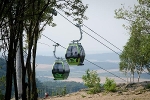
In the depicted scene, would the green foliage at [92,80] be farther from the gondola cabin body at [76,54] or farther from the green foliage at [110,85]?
the gondola cabin body at [76,54]

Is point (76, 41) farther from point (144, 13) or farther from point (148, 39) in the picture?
point (144, 13)

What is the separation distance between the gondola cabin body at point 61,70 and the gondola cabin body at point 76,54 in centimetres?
72

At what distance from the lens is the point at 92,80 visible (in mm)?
20250

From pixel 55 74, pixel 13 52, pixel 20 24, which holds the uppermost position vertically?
pixel 20 24

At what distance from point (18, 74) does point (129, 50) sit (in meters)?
41.6

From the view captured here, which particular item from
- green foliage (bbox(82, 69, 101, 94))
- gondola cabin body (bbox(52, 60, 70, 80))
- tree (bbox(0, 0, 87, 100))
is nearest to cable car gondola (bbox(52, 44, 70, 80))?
gondola cabin body (bbox(52, 60, 70, 80))

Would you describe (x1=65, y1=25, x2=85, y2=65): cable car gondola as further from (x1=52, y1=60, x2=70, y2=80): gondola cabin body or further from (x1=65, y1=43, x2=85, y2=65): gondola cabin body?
(x1=52, y1=60, x2=70, y2=80): gondola cabin body

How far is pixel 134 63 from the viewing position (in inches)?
2104

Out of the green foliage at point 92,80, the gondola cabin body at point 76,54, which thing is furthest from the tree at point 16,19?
the green foliage at point 92,80

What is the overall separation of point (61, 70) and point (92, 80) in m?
3.61

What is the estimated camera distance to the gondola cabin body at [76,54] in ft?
55.1

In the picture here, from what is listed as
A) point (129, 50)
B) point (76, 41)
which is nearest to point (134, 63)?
point (129, 50)

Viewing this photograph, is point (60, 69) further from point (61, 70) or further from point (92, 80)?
point (92, 80)

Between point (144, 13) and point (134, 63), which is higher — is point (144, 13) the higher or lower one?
the higher one
